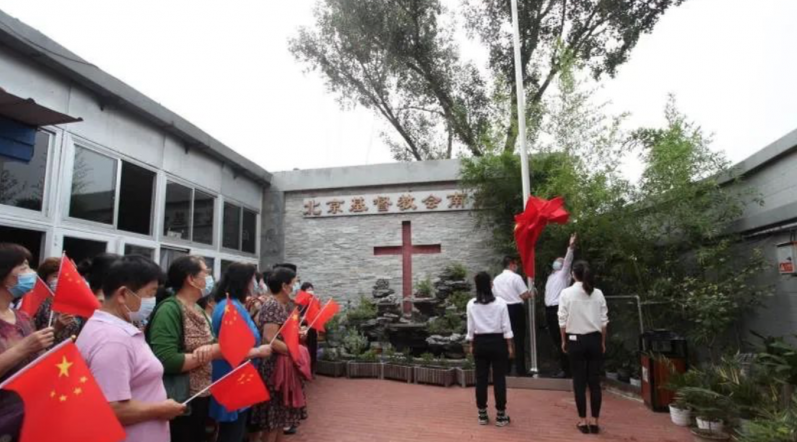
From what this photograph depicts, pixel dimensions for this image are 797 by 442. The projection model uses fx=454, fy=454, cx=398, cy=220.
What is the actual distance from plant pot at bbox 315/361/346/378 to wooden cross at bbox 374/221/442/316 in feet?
8.98

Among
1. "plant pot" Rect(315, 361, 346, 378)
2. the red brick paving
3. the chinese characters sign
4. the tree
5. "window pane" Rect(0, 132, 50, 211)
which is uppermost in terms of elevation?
the tree

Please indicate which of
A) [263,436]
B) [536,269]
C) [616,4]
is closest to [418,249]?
[536,269]

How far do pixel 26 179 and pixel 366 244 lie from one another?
18.6 feet

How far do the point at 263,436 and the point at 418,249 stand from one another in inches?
243

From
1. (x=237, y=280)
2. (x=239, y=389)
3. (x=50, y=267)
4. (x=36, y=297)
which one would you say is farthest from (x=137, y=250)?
A: (x=239, y=389)

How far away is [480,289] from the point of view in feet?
13.4

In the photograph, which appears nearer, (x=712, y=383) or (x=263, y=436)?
(x=263, y=436)

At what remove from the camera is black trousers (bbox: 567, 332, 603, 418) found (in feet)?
12.3

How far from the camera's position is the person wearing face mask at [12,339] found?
5.25 feet

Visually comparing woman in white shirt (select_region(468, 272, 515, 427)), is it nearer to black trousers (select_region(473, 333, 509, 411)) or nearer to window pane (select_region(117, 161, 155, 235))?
black trousers (select_region(473, 333, 509, 411))

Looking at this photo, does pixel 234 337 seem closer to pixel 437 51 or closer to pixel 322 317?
pixel 322 317

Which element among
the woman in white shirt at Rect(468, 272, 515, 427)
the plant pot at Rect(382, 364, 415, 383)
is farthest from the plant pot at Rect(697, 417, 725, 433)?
the plant pot at Rect(382, 364, 415, 383)

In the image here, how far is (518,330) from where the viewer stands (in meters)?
5.79

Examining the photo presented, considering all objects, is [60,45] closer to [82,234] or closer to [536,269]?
[82,234]
